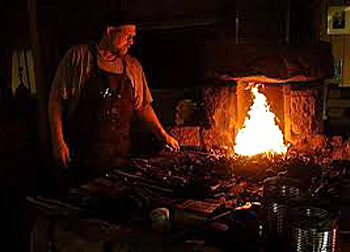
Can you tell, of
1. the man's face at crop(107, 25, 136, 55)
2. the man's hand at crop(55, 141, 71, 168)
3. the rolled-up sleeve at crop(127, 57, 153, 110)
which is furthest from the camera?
the rolled-up sleeve at crop(127, 57, 153, 110)

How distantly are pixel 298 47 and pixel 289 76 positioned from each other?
1.23ft

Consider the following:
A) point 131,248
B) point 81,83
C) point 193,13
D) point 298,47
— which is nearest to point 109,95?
point 81,83

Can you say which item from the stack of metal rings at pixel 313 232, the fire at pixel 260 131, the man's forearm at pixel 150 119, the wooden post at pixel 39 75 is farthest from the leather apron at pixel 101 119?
the stack of metal rings at pixel 313 232

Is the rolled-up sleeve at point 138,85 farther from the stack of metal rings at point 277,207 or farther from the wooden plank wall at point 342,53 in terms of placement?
the wooden plank wall at point 342,53

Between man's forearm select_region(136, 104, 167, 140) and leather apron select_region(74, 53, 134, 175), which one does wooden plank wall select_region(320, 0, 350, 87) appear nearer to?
man's forearm select_region(136, 104, 167, 140)

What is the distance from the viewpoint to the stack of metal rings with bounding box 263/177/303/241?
2729 millimetres

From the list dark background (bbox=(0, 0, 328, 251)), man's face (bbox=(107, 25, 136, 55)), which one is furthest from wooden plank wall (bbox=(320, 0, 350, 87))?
man's face (bbox=(107, 25, 136, 55))

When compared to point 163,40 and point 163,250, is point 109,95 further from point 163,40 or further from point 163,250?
point 163,250

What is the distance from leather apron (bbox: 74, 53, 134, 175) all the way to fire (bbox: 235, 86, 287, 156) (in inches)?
55.6

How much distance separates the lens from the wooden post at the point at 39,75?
6.16 metres

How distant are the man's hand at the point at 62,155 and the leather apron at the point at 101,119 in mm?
396

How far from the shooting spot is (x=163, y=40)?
19.4 feet

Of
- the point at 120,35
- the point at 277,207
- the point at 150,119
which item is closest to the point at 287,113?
→ the point at 150,119

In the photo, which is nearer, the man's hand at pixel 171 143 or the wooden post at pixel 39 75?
the man's hand at pixel 171 143
